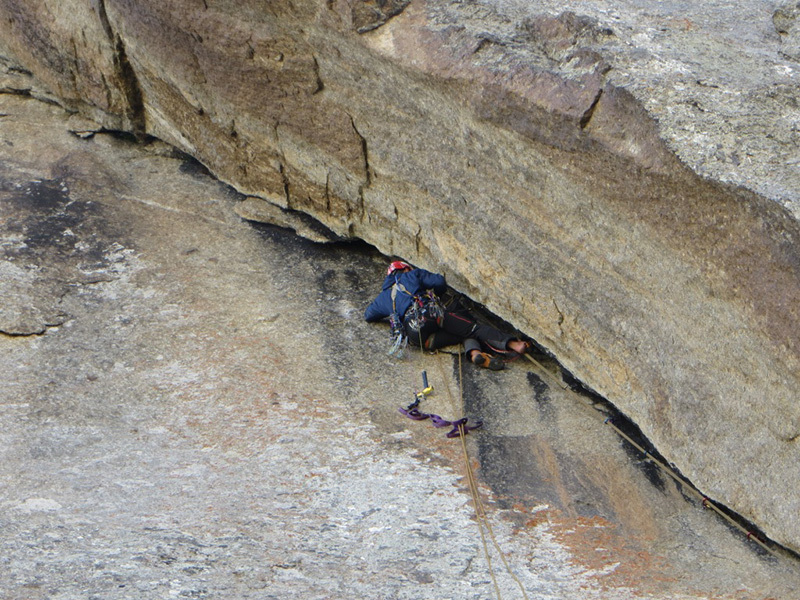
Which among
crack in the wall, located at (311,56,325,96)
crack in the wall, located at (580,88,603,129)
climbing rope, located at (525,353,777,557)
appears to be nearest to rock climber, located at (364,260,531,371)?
climbing rope, located at (525,353,777,557)

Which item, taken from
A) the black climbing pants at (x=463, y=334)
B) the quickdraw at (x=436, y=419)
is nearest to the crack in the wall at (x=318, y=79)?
the black climbing pants at (x=463, y=334)

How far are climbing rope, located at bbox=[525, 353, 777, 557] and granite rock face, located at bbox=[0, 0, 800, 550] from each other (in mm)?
108

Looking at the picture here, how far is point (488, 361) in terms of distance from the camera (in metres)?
6.95

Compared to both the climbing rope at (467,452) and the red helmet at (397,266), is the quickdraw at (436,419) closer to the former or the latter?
the climbing rope at (467,452)

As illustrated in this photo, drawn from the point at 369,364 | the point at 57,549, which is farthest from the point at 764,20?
the point at 57,549

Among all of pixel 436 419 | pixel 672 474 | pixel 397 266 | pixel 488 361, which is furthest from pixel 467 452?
pixel 397 266

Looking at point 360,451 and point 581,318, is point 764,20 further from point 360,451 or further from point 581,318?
point 360,451

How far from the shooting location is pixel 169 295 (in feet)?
24.4

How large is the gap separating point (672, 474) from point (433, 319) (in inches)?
83.4

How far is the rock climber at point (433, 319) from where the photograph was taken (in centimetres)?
706

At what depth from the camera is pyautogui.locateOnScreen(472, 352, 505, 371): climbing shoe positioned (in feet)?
22.8

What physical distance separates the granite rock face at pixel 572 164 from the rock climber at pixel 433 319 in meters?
0.20

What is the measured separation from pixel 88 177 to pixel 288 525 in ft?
15.2

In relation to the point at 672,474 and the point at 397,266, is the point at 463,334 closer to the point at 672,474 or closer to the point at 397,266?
the point at 397,266
